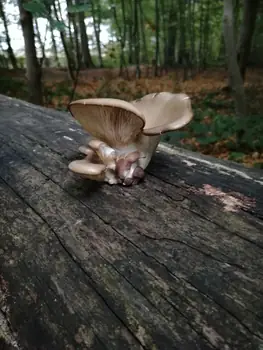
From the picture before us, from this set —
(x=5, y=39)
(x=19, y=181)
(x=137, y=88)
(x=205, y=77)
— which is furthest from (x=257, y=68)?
(x=19, y=181)

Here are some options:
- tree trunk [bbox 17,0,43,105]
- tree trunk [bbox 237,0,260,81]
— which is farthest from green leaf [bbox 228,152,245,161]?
tree trunk [bbox 237,0,260,81]

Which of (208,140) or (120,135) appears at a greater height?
(120,135)

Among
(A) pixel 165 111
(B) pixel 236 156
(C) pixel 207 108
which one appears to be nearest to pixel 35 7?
(A) pixel 165 111

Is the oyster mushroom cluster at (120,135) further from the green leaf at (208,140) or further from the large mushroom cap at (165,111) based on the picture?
the green leaf at (208,140)

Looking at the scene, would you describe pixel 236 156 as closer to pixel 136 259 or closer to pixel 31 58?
pixel 136 259

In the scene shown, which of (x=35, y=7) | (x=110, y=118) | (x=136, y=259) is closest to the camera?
(x=136, y=259)

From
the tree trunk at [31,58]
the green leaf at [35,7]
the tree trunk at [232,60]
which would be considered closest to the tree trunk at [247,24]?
the tree trunk at [232,60]

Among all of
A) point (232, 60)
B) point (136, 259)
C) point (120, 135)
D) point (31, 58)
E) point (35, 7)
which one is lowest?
point (136, 259)
